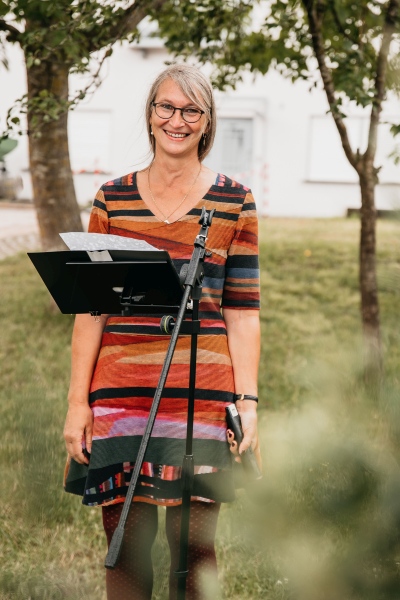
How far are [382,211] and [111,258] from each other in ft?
2.46

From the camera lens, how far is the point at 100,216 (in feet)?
6.71

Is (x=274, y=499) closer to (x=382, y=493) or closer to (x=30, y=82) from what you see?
(x=382, y=493)

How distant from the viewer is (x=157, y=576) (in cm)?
81

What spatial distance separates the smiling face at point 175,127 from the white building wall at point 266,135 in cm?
1582

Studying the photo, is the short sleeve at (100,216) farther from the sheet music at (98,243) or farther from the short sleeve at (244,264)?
the sheet music at (98,243)

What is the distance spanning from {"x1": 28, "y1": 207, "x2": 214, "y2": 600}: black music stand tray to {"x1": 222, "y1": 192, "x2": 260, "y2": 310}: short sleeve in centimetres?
35

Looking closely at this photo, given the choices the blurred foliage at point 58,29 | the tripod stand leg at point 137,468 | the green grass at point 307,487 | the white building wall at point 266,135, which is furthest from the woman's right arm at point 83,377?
the white building wall at point 266,135

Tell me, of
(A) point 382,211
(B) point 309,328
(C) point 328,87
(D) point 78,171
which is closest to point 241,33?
(C) point 328,87

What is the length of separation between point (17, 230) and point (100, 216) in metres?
11.0

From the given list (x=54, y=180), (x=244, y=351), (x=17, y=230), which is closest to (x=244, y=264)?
(x=244, y=351)

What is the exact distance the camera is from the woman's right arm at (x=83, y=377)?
206 cm

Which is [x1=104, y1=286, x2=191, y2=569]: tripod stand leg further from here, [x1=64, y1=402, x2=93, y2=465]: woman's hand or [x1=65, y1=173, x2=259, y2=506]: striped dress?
[x1=64, y1=402, x2=93, y2=465]: woman's hand

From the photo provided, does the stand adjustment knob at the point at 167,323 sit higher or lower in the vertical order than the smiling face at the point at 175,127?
lower

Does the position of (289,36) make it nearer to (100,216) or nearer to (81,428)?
(100,216)
